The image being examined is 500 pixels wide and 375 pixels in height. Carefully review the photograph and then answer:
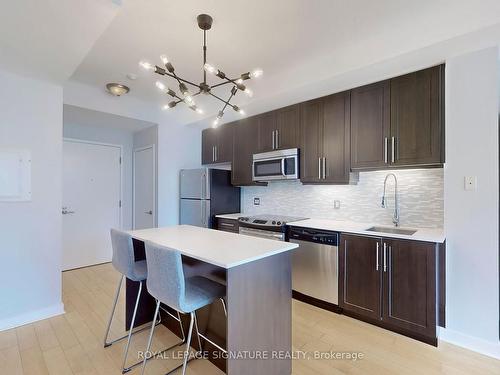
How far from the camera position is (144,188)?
4.24m

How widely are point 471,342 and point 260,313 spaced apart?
A: 1762mm

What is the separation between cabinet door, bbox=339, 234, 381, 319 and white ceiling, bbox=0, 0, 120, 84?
8.36ft

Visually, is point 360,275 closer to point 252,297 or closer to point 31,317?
point 252,297

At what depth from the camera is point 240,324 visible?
1413 millimetres

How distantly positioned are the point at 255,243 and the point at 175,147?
2.86m

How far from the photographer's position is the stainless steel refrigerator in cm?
375

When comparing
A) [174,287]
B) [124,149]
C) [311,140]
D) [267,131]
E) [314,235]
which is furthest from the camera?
[124,149]

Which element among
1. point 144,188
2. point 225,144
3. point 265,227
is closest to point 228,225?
point 265,227

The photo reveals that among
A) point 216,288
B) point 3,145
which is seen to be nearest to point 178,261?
point 216,288

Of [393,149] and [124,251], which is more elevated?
[393,149]

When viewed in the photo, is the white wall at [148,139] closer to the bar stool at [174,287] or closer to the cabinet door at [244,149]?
the cabinet door at [244,149]


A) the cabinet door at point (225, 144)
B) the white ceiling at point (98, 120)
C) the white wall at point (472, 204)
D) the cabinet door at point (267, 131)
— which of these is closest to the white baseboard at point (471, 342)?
the white wall at point (472, 204)

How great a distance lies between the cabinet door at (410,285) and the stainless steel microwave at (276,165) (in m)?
1.32

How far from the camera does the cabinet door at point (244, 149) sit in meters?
3.60
